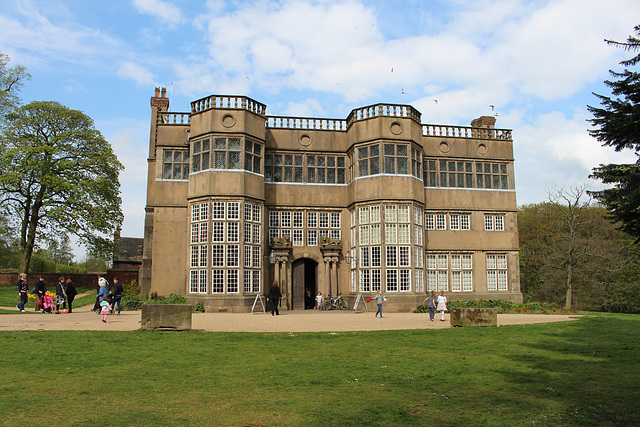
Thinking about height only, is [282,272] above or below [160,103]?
below

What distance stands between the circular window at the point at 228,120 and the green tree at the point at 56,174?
1430cm

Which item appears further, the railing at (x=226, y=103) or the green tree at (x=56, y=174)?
the green tree at (x=56, y=174)

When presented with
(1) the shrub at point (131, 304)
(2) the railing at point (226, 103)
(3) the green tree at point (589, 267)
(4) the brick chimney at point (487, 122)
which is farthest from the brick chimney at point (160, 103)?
(3) the green tree at point (589, 267)

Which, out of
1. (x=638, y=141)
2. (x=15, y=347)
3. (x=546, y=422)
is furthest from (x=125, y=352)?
(x=638, y=141)

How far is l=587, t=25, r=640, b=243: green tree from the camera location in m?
7.92

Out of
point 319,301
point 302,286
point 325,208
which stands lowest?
point 319,301

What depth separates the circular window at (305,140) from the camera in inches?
1242

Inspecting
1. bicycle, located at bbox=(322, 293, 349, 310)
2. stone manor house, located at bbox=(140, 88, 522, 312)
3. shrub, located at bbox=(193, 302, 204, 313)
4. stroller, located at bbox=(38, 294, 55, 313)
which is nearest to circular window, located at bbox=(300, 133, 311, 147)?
stone manor house, located at bbox=(140, 88, 522, 312)

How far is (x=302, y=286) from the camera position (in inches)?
1206

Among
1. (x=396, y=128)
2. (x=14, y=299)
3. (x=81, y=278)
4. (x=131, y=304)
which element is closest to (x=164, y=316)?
(x=131, y=304)

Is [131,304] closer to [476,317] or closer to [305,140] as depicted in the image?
[305,140]

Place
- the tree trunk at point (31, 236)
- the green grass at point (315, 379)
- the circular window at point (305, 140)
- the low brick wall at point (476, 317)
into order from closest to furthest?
1. the green grass at point (315, 379)
2. the low brick wall at point (476, 317)
3. the circular window at point (305, 140)
4. the tree trunk at point (31, 236)

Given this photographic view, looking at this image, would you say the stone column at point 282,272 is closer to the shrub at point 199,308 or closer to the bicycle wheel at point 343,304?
the bicycle wheel at point 343,304

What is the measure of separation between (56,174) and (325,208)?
67.1 ft
